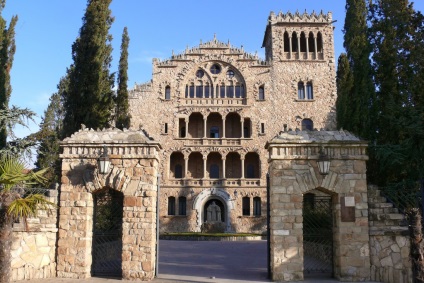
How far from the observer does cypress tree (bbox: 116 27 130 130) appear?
27172mm

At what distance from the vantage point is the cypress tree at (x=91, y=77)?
789 inches

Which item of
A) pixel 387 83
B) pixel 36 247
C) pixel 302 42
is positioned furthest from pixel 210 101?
pixel 36 247

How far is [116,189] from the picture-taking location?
1125cm

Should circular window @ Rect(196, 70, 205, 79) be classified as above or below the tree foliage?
above

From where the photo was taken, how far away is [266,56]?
139ft

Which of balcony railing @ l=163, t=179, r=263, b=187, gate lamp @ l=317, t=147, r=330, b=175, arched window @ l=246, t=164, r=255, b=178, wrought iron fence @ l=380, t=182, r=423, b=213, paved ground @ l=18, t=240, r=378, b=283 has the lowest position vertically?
paved ground @ l=18, t=240, r=378, b=283

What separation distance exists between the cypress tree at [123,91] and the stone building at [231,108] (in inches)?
223

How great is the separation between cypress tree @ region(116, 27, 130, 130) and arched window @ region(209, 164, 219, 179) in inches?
437

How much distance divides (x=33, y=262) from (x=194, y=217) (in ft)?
80.3

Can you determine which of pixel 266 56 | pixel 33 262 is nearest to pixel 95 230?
pixel 33 262

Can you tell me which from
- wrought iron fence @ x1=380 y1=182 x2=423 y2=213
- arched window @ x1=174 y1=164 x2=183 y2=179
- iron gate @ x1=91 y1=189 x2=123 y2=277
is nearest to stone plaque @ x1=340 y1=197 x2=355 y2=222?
wrought iron fence @ x1=380 y1=182 x2=423 y2=213

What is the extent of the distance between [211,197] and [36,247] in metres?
25.1

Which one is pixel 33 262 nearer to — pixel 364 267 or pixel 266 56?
pixel 364 267

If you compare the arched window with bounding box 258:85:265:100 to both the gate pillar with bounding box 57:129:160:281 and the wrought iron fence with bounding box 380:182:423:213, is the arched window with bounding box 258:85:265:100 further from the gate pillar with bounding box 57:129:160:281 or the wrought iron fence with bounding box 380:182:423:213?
the gate pillar with bounding box 57:129:160:281
